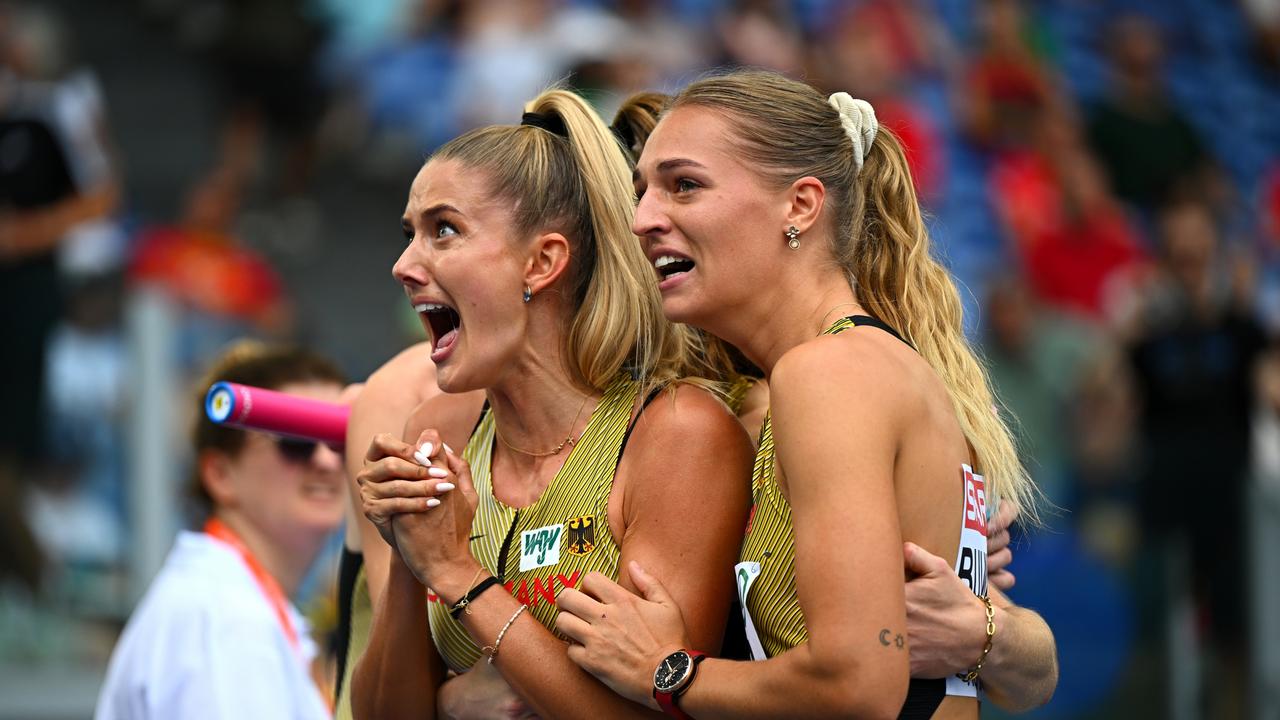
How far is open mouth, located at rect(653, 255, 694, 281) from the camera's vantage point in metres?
2.94

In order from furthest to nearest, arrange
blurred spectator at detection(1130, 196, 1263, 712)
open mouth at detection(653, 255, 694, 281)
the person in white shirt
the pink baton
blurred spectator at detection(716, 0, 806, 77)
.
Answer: blurred spectator at detection(716, 0, 806, 77), blurred spectator at detection(1130, 196, 1263, 712), the person in white shirt, the pink baton, open mouth at detection(653, 255, 694, 281)

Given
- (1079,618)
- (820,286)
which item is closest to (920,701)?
(820,286)

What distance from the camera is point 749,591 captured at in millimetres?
2838

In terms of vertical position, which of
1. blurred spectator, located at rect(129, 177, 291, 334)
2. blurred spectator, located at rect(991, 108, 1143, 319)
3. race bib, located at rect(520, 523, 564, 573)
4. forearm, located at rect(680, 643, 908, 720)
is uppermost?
race bib, located at rect(520, 523, 564, 573)

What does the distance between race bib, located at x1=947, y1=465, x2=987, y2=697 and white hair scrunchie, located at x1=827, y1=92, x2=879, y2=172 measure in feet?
2.07

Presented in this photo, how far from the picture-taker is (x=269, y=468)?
4438mm

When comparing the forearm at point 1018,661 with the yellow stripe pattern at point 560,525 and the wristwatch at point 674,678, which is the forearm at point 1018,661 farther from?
the yellow stripe pattern at point 560,525

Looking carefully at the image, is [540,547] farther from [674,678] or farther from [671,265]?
[671,265]

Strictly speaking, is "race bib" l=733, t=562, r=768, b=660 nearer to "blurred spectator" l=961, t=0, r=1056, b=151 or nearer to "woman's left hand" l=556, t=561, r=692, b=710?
"woman's left hand" l=556, t=561, r=692, b=710

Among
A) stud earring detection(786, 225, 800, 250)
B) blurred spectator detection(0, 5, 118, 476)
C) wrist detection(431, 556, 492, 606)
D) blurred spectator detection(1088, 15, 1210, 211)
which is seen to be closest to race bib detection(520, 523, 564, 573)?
wrist detection(431, 556, 492, 606)

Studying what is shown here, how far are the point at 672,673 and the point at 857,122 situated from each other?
3.51 ft

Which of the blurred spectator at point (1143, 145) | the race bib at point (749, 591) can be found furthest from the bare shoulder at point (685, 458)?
the blurred spectator at point (1143, 145)

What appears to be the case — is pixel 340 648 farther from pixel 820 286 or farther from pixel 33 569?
pixel 33 569

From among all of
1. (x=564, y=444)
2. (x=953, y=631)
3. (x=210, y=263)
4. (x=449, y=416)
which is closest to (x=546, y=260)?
(x=564, y=444)
